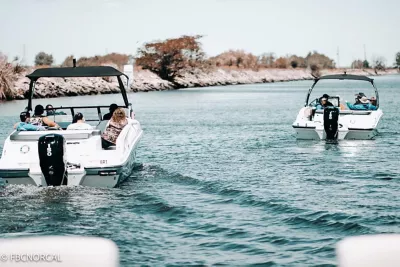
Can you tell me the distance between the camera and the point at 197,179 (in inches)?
566

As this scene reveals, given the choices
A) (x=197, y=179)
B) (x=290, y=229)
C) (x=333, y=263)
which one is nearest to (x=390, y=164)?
(x=197, y=179)

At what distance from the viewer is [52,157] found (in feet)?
37.5

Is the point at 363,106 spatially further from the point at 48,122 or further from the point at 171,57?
the point at 171,57

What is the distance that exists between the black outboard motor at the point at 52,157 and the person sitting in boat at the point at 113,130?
2347mm

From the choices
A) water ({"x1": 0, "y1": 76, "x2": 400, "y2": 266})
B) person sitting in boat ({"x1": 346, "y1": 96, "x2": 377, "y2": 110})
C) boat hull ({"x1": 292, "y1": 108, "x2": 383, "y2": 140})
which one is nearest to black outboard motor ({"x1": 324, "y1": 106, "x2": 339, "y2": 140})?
boat hull ({"x1": 292, "y1": 108, "x2": 383, "y2": 140})

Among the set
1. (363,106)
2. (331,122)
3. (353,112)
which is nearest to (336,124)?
(331,122)

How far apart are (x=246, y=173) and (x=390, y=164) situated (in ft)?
13.8

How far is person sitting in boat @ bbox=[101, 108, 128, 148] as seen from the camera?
545 inches

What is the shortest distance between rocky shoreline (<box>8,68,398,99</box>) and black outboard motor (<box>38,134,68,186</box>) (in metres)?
50.3

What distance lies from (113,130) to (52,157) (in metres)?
2.68

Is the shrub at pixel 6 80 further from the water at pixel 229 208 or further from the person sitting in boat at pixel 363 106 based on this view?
the water at pixel 229 208

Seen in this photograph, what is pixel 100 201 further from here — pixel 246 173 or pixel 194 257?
pixel 246 173

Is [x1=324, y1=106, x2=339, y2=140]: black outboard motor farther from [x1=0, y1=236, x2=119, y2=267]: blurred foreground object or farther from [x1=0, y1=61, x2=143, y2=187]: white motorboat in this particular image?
[x1=0, y1=236, x2=119, y2=267]: blurred foreground object

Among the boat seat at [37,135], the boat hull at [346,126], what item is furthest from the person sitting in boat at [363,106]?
the boat seat at [37,135]
